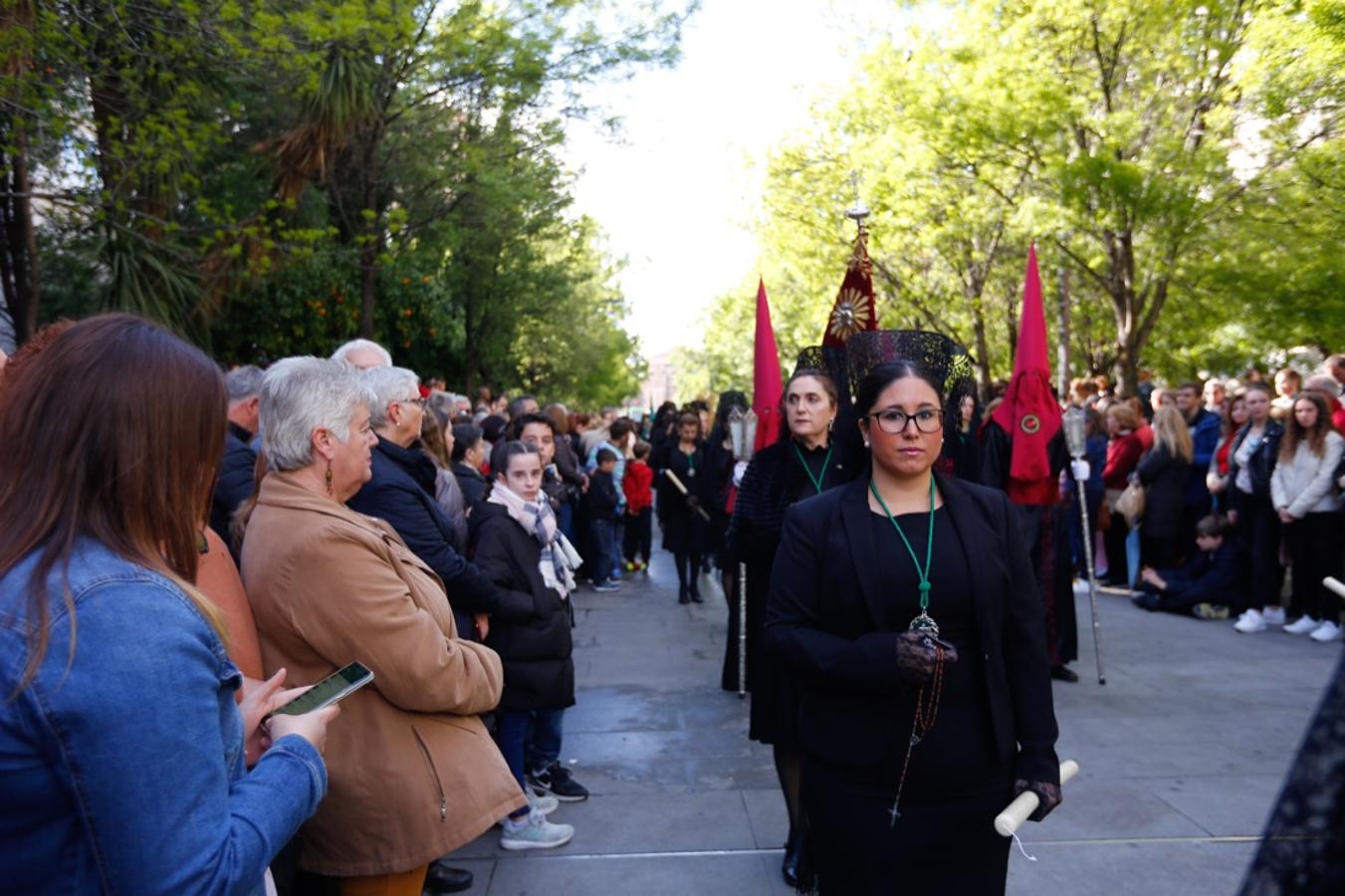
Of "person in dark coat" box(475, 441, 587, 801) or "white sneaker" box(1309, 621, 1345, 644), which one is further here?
"white sneaker" box(1309, 621, 1345, 644)

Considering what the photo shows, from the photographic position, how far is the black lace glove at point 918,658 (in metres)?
2.56

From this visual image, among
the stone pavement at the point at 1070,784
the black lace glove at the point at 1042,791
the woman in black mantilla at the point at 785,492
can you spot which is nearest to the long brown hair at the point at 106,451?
the black lace glove at the point at 1042,791

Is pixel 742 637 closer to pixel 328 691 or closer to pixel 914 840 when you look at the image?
pixel 914 840

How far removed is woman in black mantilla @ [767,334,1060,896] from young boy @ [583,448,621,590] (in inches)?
368

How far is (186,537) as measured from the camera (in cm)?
165

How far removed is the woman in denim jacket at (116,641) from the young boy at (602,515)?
34.5 feet

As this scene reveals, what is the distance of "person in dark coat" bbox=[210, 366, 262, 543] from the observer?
4113 millimetres

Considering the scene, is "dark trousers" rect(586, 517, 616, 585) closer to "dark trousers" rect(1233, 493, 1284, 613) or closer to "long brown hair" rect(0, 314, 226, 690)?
"dark trousers" rect(1233, 493, 1284, 613)

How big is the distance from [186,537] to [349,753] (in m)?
1.28

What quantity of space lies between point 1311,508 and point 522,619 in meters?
7.28

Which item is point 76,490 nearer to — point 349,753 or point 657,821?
point 349,753

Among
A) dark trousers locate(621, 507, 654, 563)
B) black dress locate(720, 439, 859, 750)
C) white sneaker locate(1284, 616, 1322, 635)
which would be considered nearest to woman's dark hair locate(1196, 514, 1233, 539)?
white sneaker locate(1284, 616, 1322, 635)

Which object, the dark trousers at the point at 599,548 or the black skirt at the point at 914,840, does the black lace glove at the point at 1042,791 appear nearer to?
the black skirt at the point at 914,840

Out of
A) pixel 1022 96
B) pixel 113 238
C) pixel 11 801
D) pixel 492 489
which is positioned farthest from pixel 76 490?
pixel 1022 96
